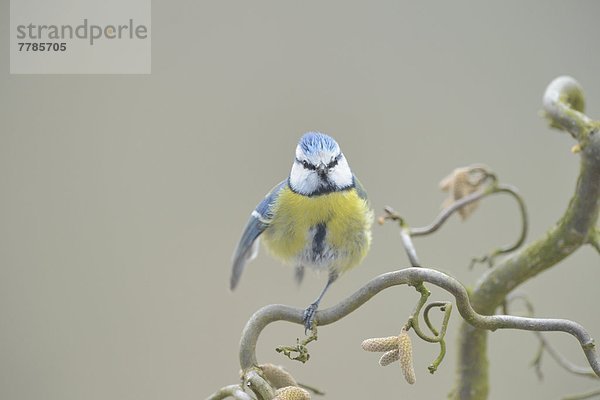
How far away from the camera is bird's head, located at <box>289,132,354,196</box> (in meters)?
0.99

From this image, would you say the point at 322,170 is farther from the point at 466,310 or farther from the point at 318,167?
the point at 466,310

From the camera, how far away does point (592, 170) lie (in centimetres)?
81

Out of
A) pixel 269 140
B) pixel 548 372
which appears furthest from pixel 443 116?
pixel 548 372

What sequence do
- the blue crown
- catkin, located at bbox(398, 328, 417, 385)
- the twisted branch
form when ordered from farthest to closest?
the blue crown → the twisted branch → catkin, located at bbox(398, 328, 417, 385)

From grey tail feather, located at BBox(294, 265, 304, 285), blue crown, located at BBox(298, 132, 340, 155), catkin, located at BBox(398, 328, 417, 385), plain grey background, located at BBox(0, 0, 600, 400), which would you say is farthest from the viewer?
plain grey background, located at BBox(0, 0, 600, 400)

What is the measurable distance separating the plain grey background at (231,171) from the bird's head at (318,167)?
0.70 m

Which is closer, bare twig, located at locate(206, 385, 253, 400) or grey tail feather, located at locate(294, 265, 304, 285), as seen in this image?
bare twig, located at locate(206, 385, 253, 400)

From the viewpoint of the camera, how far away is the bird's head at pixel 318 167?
0.99m

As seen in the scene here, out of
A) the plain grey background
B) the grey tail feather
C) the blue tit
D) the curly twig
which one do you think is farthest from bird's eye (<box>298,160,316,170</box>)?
the plain grey background

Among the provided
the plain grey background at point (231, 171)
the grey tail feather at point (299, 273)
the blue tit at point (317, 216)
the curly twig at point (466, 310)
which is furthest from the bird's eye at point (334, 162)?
the plain grey background at point (231, 171)

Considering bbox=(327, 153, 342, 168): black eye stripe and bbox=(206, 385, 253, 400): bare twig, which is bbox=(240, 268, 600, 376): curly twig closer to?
bbox=(206, 385, 253, 400): bare twig

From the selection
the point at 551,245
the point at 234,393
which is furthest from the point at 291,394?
the point at 551,245

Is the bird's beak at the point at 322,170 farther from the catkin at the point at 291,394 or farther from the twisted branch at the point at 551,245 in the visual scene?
the catkin at the point at 291,394

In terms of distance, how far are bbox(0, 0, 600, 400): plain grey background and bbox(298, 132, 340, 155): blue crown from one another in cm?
74
